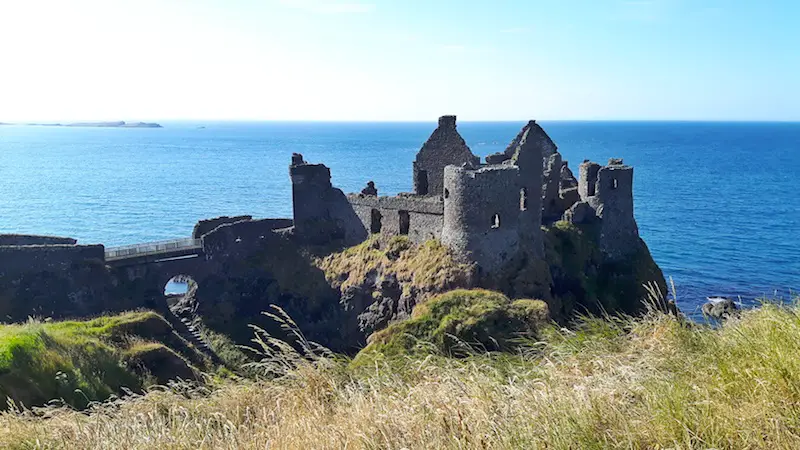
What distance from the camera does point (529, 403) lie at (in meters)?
7.36

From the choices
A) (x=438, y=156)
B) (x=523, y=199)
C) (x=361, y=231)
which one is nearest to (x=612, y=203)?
(x=523, y=199)

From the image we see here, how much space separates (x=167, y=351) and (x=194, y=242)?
1308 centimetres

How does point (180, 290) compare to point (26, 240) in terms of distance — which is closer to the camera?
point (26, 240)

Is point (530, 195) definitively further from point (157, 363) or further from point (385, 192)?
point (385, 192)

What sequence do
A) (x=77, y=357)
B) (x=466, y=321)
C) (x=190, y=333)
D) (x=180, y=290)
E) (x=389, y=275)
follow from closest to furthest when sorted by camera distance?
(x=77, y=357) → (x=466, y=321) → (x=389, y=275) → (x=190, y=333) → (x=180, y=290)

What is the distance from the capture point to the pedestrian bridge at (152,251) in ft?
118

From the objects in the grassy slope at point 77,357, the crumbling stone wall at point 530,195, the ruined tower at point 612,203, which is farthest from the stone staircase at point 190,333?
the ruined tower at point 612,203

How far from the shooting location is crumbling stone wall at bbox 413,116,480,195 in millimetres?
38344

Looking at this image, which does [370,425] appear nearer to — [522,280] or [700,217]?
[522,280]

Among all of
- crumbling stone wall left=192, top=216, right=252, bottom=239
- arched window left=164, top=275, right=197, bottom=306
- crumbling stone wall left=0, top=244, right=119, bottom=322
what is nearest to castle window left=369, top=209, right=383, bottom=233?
crumbling stone wall left=192, top=216, right=252, bottom=239

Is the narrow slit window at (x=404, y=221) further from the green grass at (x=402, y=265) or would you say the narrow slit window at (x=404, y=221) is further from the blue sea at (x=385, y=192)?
the blue sea at (x=385, y=192)

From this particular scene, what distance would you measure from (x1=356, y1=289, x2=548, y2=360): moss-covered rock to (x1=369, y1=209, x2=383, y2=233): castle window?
895 cm

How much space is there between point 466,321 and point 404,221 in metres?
9.78

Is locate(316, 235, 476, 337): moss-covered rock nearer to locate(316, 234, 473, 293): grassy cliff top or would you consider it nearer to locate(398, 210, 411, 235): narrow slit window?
locate(316, 234, 473, 293): grassy cliff top
